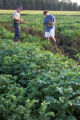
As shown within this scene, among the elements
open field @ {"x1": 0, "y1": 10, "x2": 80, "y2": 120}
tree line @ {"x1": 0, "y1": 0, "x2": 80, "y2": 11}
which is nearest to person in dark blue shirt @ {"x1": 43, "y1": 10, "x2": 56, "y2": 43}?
open field @ {"x1": 0, "y1": 10, "x2": 80, "y2": 120}

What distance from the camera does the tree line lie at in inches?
2234

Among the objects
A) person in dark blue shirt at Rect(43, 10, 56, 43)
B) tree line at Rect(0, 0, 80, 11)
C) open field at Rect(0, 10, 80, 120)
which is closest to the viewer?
open field at Rect(0, 10, 80, 120)

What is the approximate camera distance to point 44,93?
328 cm

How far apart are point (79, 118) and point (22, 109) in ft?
3.67

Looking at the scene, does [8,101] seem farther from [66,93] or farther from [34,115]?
[66,93]

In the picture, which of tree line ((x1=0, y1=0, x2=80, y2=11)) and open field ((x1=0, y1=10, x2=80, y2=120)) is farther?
tree line ((x1=0, y1=0, x2=80, y2=11))

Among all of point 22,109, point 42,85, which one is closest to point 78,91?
point 42,85

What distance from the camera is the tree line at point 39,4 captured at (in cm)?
5675

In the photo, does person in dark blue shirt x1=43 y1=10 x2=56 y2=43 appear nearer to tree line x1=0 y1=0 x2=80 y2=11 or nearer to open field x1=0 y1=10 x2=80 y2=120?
open field x1=0 y1=10 x2=80 y2=120

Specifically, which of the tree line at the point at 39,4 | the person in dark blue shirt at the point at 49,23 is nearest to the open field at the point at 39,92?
the person in dark blue shirt at the point at 49,23

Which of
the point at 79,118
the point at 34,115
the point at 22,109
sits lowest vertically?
the point at 79,118

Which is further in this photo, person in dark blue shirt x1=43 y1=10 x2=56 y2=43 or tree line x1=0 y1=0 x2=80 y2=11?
tree line x1=0 y1=0 x2=80 y2=11

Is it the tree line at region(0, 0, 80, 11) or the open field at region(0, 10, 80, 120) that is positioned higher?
the tree line at region(0, 0, 80, 11)

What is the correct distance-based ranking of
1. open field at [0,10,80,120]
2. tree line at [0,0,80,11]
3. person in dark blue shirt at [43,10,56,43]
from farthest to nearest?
1. tree line at [0,0,80,11]
2. person in dark blue shirt at [43,10,56,43]
3. open field at [0,10,80,120]
